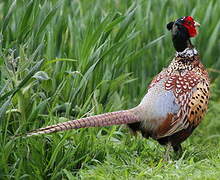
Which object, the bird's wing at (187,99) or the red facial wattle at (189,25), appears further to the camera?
the red facial wattle at (189,25)

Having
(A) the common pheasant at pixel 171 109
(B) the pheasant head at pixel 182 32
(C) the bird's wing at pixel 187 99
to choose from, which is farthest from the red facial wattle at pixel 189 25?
(C) the bird's wing at pixel 187 99

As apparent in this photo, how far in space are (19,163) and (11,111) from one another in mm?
454

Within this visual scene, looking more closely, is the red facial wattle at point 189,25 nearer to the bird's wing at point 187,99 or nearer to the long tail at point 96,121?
→ the bird's wing at point 187,99

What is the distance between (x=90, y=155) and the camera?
4680mm

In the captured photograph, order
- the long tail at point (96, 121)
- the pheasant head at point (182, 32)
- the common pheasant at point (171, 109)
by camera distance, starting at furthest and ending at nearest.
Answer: the pheasant head at point (182, 32) < the common pheasant at point (171, 109) < the long tail at point (96, 121)

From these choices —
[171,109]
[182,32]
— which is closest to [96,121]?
[171,109]

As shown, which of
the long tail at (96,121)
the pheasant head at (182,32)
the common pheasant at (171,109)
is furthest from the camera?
the pheasant head at (182,32)

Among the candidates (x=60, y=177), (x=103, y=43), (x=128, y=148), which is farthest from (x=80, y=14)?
(x=60, y=177)

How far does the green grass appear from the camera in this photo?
4.43 m

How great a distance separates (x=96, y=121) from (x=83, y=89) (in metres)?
0.65

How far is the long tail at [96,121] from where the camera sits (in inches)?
171

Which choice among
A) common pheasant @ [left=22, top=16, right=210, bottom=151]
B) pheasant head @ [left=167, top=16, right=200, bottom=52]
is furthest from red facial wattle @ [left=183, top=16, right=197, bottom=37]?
common pheasant @ [left=22, top=16, right=210, bottom=151]

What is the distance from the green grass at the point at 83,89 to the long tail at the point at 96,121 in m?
0.11

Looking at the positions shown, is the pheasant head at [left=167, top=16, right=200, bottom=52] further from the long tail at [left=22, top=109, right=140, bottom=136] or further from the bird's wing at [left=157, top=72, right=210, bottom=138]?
the long tail at [left=22, top=109, right=140, bottom=136]
